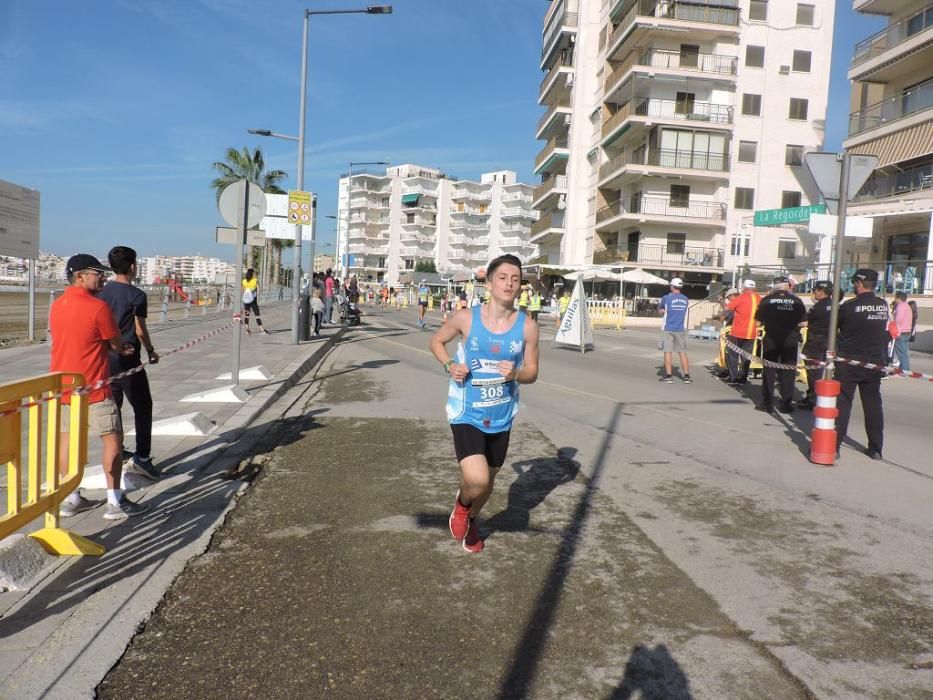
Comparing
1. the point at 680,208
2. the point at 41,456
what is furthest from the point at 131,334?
the point at 680,208

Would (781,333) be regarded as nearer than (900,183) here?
Yes

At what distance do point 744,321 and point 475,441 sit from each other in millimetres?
9127

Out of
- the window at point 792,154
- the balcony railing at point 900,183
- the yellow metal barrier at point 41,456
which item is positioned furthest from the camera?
the window at point 792,154

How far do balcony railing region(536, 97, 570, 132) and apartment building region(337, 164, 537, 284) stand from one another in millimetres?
54786

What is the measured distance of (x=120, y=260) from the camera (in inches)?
227

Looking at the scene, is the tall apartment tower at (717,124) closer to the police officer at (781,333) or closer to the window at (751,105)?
the window at (751,105)

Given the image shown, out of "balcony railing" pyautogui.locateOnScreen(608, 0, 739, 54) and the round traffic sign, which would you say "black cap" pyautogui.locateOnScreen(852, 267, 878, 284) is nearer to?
the round traffic sign

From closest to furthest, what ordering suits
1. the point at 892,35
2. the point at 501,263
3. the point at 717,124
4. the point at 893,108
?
the point at 501,263, the point at 893,108, the point at 892,35, the point at 717,124

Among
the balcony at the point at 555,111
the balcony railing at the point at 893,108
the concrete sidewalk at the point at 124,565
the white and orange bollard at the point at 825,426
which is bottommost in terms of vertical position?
the concrete sidewalk at the point at 124,565

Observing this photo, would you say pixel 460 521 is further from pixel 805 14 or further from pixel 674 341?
pixel 805 14

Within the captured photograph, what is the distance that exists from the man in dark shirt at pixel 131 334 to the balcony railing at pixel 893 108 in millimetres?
31464

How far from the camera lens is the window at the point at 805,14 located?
44000 millimetres

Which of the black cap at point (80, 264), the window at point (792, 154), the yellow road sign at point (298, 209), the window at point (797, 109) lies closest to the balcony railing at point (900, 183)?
the window at point (792, 154)

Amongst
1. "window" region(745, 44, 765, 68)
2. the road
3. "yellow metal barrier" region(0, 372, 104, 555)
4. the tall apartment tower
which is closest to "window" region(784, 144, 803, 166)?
the tall apartment tower
